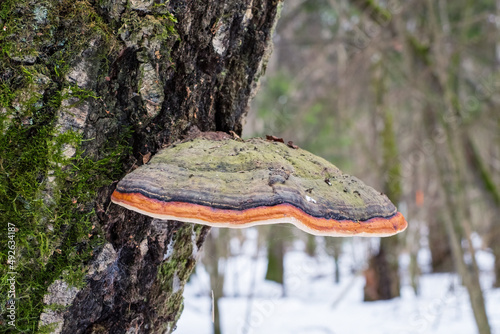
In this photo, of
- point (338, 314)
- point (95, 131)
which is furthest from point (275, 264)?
point (95, 131)

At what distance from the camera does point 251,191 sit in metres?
1.21

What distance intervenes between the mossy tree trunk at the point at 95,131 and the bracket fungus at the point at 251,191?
0.21 m

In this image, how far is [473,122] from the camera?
5195 millimetres

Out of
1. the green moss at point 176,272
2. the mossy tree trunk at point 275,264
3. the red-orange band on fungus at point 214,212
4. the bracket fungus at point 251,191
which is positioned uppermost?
the mossy tree trunk at point 275,264

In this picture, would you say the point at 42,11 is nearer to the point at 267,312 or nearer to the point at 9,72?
the point at 9,72

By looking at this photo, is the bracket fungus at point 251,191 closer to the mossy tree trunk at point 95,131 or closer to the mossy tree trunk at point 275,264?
the mossy tree trunk at point 95,131

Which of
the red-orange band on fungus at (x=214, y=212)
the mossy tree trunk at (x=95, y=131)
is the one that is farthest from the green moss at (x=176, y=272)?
the red-orange band on fungus at (x=214, y=212)

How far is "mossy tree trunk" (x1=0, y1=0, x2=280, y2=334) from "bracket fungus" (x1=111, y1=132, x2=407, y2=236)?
206 millimetres

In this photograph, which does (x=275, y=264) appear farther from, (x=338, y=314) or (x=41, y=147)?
(x=41, y=147)

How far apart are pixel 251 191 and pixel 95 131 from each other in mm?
622

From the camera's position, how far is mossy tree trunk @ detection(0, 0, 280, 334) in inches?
50.5

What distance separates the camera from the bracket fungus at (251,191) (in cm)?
117

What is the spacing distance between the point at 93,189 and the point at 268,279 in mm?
11948

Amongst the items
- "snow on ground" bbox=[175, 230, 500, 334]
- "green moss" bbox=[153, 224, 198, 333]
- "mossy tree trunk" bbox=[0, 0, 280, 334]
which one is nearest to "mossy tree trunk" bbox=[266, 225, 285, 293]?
"snow on ground" bbox=[175, 230, 500, 334]
